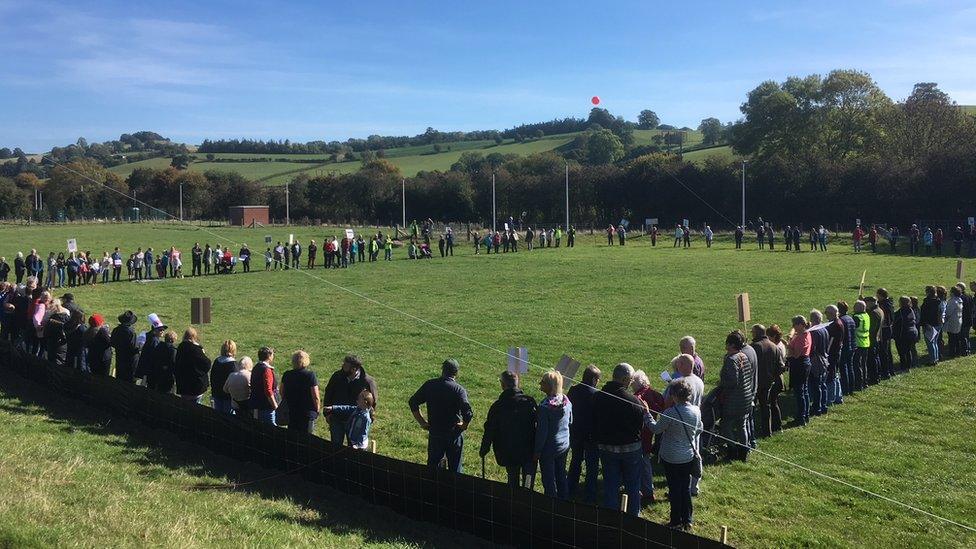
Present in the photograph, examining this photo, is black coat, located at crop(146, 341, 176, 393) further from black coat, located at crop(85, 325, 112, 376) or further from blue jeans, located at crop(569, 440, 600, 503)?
blue jeans, located at crop(569, 440, 600, 503)

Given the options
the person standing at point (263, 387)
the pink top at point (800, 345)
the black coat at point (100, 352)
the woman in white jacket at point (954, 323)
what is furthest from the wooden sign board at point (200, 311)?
the woman in white jacket at point (954, 323)

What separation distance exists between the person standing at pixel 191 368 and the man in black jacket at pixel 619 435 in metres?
5.65

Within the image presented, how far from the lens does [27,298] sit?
15242mm

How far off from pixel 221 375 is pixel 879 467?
8.00 metres

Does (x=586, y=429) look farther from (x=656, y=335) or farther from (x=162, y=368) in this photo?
(x=656, y=335)

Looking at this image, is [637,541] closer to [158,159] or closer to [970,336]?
[970,336]

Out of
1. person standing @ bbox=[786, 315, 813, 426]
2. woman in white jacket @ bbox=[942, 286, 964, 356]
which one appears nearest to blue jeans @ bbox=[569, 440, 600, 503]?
person standing @ bbox=[786, 315, 813, 426]

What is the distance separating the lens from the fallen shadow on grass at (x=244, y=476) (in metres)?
7.28

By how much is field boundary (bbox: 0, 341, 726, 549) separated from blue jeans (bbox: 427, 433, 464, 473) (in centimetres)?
50

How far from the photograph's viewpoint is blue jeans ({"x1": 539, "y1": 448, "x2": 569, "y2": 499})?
Answer: 7633 mm

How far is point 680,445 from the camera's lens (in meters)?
7.12

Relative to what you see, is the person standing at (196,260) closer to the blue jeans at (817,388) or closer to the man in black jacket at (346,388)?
the man in black jacket at (346,388)

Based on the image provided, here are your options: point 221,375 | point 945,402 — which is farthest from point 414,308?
point 945,402

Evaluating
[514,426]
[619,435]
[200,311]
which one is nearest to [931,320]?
[619,435]
